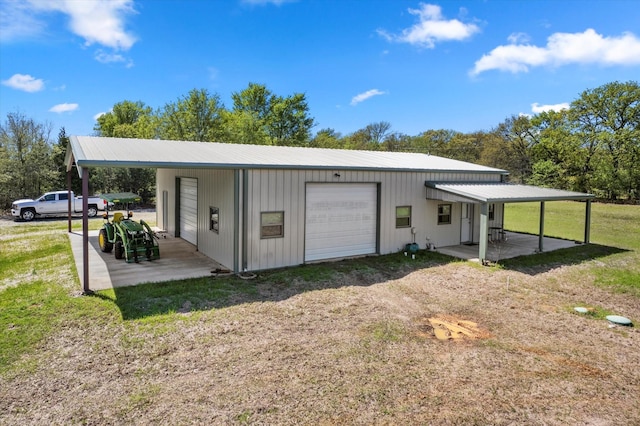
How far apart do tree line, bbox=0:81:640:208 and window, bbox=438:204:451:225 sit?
2520 centimetres

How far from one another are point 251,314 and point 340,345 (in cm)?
192

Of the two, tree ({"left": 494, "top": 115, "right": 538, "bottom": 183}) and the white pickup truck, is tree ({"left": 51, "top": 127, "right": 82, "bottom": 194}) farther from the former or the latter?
tree ({"left": 494, "top": 115, "right": 538, "bottom": 183})

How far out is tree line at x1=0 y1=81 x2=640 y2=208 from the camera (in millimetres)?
25484

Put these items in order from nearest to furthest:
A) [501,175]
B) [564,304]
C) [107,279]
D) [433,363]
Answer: [433,363] < [564,304] < [107,279] < [501,175]

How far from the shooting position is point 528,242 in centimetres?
1435

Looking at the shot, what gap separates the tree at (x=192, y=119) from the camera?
33.1 m

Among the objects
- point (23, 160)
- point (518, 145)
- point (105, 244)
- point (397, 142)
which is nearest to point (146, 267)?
point (105, 244)

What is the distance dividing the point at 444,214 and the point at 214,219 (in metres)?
7.96

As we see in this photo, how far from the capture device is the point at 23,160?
80.8 feet

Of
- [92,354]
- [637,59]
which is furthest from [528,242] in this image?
[637,59]

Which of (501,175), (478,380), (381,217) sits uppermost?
(501,175)

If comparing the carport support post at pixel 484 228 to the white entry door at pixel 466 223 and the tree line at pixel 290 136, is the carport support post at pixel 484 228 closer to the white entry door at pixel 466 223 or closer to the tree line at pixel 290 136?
the white entry door at pixel 466 223

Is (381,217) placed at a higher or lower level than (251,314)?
higher

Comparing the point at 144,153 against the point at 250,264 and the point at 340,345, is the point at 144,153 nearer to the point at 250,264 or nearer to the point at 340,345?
the point at 250,264
